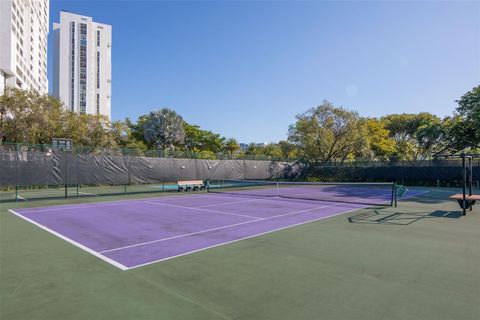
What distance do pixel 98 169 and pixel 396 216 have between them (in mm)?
15669

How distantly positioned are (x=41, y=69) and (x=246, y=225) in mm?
99094

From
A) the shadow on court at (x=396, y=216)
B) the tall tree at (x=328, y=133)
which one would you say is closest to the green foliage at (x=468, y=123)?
the tall tree at (x=328, y=133)

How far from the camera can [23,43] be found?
225ft

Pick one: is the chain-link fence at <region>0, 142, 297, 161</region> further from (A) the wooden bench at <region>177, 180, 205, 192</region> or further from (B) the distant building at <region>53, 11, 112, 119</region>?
(B) the distant building at <region>53, 11, 112, 119</region>

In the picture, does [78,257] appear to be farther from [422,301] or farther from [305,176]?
[305,176]

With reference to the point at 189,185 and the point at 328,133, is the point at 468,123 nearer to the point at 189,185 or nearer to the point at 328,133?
the point at 328,133

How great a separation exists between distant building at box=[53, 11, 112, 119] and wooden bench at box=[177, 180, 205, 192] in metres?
93.3

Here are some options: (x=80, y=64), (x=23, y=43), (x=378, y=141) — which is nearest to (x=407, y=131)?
(x=378, y=141)

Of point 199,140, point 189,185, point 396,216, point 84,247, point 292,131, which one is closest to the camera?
point 84,247

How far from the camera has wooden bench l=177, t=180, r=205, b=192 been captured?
69.5 feet

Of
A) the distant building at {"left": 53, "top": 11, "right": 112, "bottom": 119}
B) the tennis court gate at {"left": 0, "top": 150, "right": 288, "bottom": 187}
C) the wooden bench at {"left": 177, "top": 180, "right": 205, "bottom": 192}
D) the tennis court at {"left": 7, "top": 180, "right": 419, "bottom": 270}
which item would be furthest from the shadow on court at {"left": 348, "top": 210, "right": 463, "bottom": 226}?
the distant building at {"left": 53, "top": 11, "right": 112, "bottom": 119}

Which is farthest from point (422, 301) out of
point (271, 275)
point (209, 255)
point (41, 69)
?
point (41, 69)

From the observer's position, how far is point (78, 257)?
5.89 metres

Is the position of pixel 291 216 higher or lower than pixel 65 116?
lower
